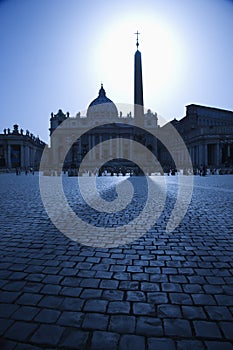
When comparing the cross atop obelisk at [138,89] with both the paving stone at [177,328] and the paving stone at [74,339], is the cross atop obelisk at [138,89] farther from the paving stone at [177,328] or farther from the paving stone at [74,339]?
the paving stone at [74,339]

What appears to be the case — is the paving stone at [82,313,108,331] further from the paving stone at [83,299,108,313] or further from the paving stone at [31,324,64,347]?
the paving stone at [31,324,64,347]

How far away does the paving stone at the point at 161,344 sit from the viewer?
2127 millimetres

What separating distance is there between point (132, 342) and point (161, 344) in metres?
0.24

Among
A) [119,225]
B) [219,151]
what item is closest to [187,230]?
[119,225]

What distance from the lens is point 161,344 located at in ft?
7.10

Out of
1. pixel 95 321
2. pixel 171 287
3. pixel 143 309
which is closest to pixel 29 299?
pixel 95 321

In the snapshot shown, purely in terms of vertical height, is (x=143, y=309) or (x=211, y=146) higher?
(x=211, y=146)

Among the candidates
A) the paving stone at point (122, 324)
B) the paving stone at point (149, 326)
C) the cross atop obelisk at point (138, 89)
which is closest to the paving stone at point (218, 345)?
the paving stone at point (149, 326)

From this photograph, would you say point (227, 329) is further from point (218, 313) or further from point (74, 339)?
point (74, 339)

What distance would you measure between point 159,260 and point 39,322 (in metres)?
2.11

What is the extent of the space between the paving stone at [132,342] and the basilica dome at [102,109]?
287 feet

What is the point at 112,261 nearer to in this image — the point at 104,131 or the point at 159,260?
the point at 159,260

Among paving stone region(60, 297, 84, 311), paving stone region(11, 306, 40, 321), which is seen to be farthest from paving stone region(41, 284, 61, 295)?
paving stone region(11, 306, 40, 321)

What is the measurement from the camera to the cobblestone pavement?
2.25 m
